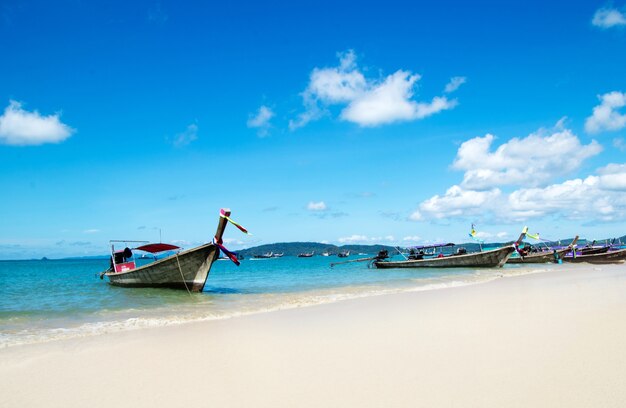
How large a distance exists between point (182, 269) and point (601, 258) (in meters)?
44.8

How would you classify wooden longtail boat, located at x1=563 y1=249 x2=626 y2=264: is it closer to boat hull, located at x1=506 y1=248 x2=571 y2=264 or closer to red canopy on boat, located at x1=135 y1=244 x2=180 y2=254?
boat hull, located at x1=506 y1=248 x2=571 y2=264

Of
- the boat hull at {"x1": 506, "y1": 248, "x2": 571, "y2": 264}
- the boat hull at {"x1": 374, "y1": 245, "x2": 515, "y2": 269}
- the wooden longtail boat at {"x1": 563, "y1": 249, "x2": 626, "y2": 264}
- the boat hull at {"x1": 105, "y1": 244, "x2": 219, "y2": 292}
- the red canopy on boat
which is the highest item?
the red canopy on boat

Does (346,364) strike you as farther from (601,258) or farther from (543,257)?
(601,258)

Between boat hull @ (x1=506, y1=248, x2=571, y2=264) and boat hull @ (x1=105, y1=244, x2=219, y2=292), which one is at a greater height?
boat hull @ (x1=105, y1=244, x2=219, y2=292)

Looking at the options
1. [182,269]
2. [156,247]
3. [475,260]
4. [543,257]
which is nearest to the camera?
[182,269]

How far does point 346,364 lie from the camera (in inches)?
228

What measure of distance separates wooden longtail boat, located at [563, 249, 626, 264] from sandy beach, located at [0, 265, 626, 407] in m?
42.4

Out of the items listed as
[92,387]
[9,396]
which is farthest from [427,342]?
[9,396]

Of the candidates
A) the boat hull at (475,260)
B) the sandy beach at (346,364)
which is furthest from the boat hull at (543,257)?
the sandy beach at (346,364)

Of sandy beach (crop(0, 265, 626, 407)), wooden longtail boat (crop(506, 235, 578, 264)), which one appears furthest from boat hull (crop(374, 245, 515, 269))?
sandy beach (crop(0, 265, 626, 407))

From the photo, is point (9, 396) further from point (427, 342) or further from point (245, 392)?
point (427, 342)

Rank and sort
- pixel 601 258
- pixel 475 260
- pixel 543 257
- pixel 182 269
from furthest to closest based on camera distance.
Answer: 1. pixel 543 257
2. pixel 601 258
3. pixel 475 260
4. pixel 182 269

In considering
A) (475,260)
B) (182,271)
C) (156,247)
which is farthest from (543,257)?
(156,247)

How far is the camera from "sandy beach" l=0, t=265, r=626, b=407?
14.9 ft
